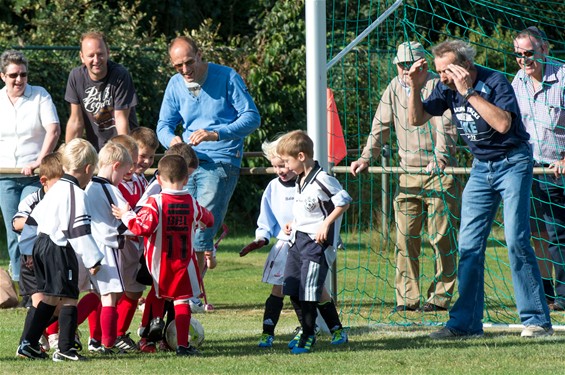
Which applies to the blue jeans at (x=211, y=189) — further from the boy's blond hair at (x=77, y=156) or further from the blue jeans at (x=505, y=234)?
the blue jeans at (x=505, y=234)

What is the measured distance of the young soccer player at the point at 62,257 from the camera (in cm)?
647

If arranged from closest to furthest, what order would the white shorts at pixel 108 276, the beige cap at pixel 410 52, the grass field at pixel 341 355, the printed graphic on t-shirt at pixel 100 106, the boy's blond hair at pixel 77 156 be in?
the grass field at pixel 341 355 < the boy's blond hair at pixel 77 156 < the white shorts at pixel 108 276 < the beige cap at pixel 410 52 < the printed graphic on t-shirt at pixel 100 106

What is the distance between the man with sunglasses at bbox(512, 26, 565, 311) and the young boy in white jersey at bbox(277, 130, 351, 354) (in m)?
2.51

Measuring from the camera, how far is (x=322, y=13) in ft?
25.1

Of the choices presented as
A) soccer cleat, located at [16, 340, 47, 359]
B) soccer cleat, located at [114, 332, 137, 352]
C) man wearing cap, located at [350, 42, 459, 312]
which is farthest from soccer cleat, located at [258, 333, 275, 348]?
man wearing cap, located at [350, 42, 459, 312]

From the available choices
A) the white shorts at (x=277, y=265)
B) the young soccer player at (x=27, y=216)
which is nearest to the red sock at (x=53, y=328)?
the young soccer player at (x=27, y=216)

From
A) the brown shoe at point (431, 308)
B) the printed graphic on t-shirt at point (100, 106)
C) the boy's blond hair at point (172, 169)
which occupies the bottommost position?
the brown shoe at point (431, 308)

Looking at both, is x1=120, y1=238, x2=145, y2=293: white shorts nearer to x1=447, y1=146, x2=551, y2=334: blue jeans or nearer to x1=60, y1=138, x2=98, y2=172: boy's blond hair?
x1=60, y1=138, x2=98, y2=172: boy's blond hair

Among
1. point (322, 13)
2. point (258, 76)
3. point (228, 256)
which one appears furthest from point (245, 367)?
point (258, 76)

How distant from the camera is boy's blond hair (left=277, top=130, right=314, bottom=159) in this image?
6.92 m

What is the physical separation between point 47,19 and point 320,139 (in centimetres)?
972

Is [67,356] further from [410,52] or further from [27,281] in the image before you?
[410,52]

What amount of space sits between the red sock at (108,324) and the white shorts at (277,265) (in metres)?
1.12

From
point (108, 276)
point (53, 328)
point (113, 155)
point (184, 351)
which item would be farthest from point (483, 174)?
point (53, 328)
